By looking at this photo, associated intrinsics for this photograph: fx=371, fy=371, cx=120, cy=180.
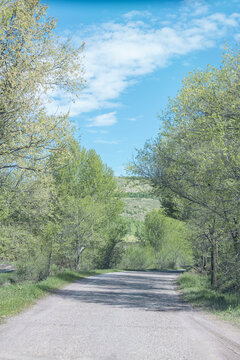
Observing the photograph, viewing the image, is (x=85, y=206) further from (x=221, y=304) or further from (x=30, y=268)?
(x=221, y=304)

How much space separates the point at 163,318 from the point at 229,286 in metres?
7.67

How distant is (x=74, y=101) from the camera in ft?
47.0

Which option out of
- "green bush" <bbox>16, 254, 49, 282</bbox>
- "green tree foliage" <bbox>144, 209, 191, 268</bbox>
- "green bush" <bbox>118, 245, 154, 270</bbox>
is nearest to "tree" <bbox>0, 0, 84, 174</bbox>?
"green bush" <bbox>16, 254, 49, 282</bbox>

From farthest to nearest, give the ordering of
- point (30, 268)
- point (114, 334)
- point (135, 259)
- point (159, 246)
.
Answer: point (159, 246)
point (135, 259)
point (30, 268)
point (114, 334)

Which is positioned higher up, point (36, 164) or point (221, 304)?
point (36, 164)

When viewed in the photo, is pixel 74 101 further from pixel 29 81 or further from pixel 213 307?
pixel 213 307

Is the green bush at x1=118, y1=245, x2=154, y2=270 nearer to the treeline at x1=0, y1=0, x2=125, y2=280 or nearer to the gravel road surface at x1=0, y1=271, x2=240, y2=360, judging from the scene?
the treeline at x1=0, y1=0, x2=125, y2=280

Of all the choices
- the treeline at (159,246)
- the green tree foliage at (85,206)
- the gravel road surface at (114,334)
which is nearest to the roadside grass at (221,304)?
the gravel road surface at (114,334)

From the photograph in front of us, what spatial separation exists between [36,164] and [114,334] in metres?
9.80

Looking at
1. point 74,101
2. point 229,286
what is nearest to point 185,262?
point 229,286

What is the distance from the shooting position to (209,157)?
12805 mm

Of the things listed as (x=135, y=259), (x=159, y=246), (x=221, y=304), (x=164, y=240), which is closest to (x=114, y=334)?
(x=221, y=304)

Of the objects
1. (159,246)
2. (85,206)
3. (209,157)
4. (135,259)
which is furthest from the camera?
(159,246)

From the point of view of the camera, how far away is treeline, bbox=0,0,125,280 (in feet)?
41.8
